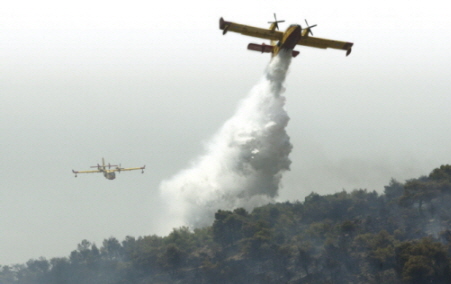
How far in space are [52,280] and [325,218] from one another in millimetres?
51270

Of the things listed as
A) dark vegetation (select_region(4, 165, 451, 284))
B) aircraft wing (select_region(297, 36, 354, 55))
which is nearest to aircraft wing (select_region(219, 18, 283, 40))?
aircraft wing (select_region(297, 36, 354, 55))

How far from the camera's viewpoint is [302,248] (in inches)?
4001

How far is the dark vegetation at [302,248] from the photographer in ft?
308

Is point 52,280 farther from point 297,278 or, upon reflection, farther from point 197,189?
point 297,278

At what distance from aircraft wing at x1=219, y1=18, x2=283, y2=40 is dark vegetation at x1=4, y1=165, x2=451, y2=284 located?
33767 mm

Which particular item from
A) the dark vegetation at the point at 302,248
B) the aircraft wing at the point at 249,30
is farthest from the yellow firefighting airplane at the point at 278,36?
the dark vegetation at the point at 302,248

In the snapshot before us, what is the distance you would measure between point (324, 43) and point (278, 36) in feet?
21.0

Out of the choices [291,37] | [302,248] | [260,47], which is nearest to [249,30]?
[260,47]

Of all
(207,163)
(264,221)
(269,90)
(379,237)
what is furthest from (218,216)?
(269,90)

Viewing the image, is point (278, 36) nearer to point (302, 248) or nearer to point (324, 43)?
point (324, 43)

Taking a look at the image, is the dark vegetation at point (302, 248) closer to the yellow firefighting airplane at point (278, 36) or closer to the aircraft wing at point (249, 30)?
the yellow firefighting airplane at point (278, 36)

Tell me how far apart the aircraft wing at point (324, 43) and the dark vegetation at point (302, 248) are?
27976mm

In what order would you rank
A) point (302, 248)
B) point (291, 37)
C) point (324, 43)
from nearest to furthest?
point (291, 37)
point (324, 43)
point (302, 248)

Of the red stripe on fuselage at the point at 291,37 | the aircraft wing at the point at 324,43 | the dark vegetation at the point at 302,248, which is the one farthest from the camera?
the dark vegetation at the point at 302,248
